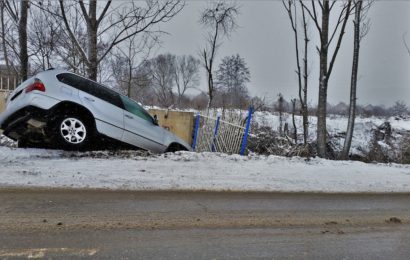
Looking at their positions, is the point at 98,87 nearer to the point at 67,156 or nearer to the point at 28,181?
the point at 67,156

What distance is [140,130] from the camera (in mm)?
9344

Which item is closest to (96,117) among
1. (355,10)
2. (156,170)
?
(156,170)

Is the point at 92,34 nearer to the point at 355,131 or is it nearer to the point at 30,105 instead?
the point at 30,105

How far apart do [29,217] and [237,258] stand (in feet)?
7.99

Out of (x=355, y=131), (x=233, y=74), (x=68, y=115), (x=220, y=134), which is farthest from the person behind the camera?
(x=233, y=74)

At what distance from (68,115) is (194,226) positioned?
15.3 ft

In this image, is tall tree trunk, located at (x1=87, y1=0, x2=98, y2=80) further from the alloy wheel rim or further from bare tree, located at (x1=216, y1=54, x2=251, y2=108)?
bare tree, located at (x1=216, y1=54, x2=251, y2=108)

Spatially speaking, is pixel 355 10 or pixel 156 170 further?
pixel 355 10

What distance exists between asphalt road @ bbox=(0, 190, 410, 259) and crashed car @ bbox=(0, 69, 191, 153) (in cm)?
261

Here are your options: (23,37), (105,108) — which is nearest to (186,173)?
(105,108)

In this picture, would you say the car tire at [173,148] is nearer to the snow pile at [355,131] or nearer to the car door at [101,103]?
the car door at [101,103]

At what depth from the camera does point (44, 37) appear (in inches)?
653

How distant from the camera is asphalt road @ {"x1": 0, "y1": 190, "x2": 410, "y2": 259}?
3.90 meters

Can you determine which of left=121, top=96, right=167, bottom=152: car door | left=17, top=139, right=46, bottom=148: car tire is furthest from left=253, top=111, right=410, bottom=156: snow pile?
left=17, top=139, right=46, bottom=148: car tire
